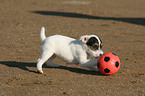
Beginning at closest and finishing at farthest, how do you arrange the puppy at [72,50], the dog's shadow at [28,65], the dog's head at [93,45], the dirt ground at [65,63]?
the dirt ground at [65,63], the dog's head at [93,45], the puppy at [72,50], the dog's shadow at [28,65]

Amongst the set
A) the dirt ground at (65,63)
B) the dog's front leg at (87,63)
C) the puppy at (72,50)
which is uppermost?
the puppy at (72,50)

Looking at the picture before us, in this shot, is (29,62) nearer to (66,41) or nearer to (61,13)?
(66,41)

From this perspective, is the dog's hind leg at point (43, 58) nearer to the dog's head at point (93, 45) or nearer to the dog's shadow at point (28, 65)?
the dog's shadow at point (28, 65)

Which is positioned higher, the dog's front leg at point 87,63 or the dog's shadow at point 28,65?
the dog's front leg at point 87,63

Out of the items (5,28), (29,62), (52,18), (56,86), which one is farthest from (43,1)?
(56,86)

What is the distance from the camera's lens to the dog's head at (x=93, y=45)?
25.0 ft

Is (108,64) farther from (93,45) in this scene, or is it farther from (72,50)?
(72,50)

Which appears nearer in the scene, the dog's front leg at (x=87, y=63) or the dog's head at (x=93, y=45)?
the dog's head at (x=93, y=45)

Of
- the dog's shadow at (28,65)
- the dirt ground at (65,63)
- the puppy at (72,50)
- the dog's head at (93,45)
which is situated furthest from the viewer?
the dog's shadow at (28,65)

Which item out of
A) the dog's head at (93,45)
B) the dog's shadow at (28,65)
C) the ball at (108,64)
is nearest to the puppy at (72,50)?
the dog's head at (93,45)

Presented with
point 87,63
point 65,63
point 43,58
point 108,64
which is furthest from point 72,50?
point 65,63

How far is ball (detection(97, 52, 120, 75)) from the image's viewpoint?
300 inches

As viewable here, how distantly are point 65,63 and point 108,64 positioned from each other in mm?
1902

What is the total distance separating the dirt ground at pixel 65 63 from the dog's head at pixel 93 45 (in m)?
0.60
